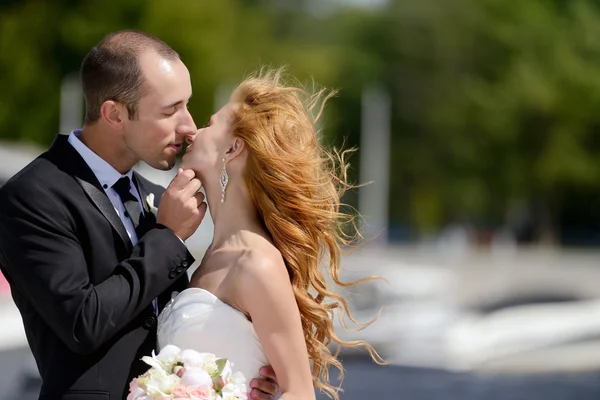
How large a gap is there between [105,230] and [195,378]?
577 millimetres

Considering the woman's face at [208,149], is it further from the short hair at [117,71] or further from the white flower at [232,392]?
the white flower at [232,392]

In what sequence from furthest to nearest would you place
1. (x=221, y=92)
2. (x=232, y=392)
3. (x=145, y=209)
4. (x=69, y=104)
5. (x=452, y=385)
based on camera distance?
(x=221, y=92), (x=69, y=104), (x=452, y=385), (x=145, y=209), (x=232, y=392)

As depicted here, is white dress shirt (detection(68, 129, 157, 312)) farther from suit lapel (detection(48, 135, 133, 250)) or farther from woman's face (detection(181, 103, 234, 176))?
woman's face (detection(181, 103, 234, 176))

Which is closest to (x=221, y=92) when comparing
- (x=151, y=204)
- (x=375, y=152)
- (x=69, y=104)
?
(x=69, y=104)

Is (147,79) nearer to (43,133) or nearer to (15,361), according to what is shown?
(15,361)

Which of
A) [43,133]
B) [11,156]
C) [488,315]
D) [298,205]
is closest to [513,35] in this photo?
[43,133]

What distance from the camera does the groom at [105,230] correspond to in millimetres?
3270

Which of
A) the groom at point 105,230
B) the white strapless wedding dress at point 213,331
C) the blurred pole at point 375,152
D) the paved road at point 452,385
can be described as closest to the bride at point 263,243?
the white strapless wedding dress at point 213,331

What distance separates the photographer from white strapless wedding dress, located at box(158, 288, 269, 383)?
3.51 m

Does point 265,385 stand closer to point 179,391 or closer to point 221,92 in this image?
point 179,391

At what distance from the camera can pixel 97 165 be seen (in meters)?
3.60

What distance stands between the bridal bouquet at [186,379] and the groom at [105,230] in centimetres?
16

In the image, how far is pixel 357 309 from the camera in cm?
1576

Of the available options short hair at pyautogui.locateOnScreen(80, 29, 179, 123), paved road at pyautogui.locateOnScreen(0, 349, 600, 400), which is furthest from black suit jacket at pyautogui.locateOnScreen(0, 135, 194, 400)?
paved road at pyautogui.locateOnScreen(0, 349, 600, 400)
